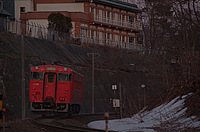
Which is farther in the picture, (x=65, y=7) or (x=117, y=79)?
(x=65, y=7)

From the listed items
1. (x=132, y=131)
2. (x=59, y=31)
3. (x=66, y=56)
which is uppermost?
(x=59, y=31)

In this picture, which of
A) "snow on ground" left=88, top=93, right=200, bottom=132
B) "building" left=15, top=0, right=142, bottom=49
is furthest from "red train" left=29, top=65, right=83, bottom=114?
"building" left=15, top=0, right=142, bottom=49

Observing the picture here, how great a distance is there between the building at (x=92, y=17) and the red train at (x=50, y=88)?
32.5m

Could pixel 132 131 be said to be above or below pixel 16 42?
below

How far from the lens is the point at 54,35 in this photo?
58938 mm

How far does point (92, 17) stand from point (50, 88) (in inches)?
1679

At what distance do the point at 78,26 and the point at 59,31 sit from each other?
6.70m

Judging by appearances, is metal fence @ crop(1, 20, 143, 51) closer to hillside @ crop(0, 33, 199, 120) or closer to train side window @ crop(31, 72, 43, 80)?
hillside @ crop(0, 33, 199, 120)

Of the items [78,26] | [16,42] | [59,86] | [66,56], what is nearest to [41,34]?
[66,56]

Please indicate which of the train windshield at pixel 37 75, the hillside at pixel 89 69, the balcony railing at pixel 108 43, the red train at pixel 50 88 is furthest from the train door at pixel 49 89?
the balcony railing at pixel 108 43

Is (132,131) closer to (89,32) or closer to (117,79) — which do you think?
(117,79)

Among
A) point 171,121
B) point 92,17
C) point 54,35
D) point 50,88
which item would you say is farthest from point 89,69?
point 171,121

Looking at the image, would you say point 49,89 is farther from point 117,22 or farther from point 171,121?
point 117,22

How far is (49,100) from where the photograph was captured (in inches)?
1174
